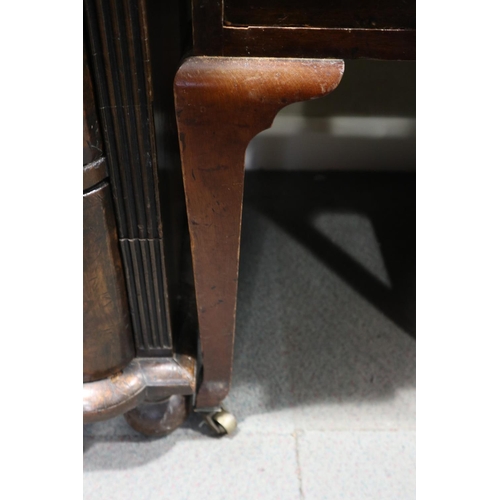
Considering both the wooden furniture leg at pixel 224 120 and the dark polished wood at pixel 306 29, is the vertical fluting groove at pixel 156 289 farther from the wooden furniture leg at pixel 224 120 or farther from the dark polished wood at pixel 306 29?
the dark polished wood at pixel 306 29

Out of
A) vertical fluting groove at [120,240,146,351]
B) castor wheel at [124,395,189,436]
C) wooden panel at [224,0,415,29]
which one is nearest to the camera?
wooden panel at [224,0,415,29]

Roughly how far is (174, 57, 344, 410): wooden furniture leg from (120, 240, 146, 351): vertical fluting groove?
0.21 feet

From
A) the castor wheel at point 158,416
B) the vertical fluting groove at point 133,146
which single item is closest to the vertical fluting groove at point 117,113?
the vertical fluting groove at point 133,146

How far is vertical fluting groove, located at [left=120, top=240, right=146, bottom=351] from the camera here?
538mm

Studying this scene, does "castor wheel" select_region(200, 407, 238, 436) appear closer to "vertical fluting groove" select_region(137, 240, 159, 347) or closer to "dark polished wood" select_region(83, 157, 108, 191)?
"vertical fluting groove" select_region(137, 240, 159, 347)

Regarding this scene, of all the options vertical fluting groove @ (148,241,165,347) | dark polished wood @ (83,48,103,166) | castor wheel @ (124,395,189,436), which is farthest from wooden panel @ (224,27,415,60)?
castor wheel @ (124,395,189,436)

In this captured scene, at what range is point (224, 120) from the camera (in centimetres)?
43

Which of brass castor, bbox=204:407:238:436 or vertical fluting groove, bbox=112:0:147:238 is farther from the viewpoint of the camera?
brass castor, bbox=204:407:238:436

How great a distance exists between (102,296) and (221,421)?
24 cm

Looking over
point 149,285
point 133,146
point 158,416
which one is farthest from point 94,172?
point 158,416

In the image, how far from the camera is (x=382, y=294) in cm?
90

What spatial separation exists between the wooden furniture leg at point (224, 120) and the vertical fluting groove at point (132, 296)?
0.06m

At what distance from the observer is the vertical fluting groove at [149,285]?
21.2 inches
